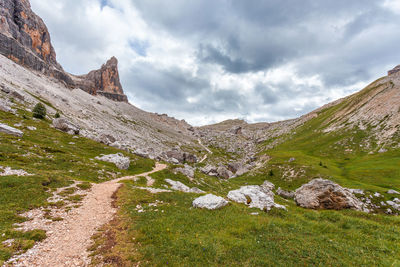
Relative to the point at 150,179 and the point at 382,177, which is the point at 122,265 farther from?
the point at 382,177

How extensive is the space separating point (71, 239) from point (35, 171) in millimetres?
18843

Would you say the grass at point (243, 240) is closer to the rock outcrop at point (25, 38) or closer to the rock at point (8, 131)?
the rock at point (8, 131)

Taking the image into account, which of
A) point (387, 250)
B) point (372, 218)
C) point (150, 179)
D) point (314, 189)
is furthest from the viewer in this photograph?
point (150, 179)

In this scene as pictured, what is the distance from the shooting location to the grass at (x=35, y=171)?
13.5 meters

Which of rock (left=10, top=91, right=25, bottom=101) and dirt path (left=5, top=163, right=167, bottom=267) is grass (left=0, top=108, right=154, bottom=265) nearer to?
dirt path (left=5, top=163, right=167, bottom=267)

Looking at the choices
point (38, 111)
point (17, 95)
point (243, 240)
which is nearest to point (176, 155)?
point (38, 111)

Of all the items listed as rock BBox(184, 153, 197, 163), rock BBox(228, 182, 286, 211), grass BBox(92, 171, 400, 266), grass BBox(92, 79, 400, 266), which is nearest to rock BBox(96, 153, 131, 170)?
grass BBox(92, 79, 400, 266)

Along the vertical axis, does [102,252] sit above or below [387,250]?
below

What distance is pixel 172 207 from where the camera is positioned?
19672 mm

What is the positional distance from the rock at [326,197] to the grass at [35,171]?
36.8 m

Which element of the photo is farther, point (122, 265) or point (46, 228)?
point (46, 228)

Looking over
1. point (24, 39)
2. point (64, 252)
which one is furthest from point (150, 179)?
point (24, 39)

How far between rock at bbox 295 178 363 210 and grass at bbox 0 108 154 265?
36.8 meters

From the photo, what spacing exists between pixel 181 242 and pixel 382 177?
70470 millimetres
